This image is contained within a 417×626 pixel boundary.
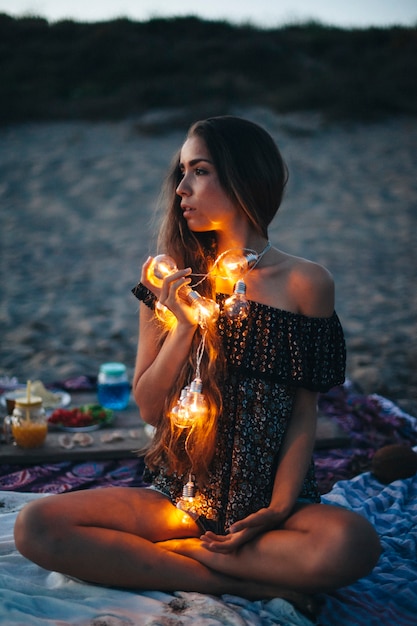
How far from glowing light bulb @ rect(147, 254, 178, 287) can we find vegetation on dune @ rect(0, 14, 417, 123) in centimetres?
1274

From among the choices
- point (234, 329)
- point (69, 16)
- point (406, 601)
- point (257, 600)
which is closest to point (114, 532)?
point (257, 600)

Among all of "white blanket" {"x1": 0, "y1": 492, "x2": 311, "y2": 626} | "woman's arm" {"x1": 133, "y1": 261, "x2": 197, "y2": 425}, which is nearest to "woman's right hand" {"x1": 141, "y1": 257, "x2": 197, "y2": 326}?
"woman's arm" {"x1": 133, "y1": 261, "x2": 197, "y2": 425}

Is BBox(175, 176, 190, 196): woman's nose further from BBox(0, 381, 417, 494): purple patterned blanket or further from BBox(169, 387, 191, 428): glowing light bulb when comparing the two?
BBox(0, 381, 417, 494): purple patterned blanket

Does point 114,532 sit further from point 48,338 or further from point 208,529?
point 48,338

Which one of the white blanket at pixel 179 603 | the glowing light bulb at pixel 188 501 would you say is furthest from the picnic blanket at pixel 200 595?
the glowing light bulb at pixel 188 501

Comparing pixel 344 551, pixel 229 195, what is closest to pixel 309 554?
pixel 344 551

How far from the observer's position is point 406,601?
2367 millimetres

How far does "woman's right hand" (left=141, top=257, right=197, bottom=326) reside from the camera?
2.13 m

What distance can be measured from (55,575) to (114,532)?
0.30 meters

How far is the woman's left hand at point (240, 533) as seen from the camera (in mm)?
2119

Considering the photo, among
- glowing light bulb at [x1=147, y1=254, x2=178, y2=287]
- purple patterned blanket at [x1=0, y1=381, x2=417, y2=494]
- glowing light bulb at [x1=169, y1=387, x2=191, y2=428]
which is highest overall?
glowing light bulb at [x1=147, y1=254, x2=178, y2=287]

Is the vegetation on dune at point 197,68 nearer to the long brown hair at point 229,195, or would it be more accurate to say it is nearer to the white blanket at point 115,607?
the long brown hair at point 229,195

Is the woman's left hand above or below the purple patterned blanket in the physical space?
above

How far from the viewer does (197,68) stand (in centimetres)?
1656
